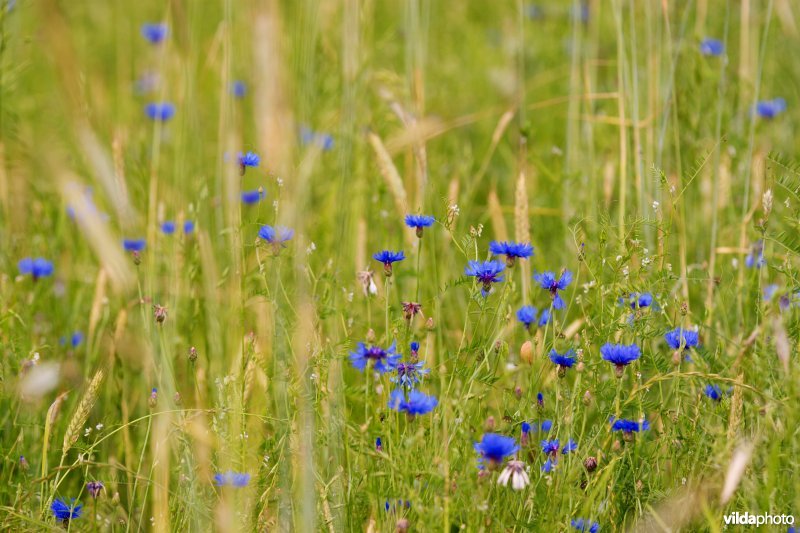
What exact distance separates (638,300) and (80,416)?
94cm

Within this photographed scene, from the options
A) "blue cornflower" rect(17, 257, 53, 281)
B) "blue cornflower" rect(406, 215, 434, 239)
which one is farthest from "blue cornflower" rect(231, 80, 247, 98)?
"blue cornflower" rect(406, 215, 434, 239)

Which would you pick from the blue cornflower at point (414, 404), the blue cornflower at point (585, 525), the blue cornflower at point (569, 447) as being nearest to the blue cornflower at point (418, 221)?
the blue cornflower at point (414, 404)

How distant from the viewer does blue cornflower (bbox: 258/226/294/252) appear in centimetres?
129

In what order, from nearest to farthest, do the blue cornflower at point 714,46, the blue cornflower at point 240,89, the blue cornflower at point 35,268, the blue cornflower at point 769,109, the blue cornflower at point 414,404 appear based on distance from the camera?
1. the blue cornflower at point 414,404
2. the blue cornflower at point 35,268
3. the blue cornflower at point 769,109
4. the blue cornflower at point 714,46
5. the blue cornflower at point 240,89

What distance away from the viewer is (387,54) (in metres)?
3.68

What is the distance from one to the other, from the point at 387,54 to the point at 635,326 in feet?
7.86

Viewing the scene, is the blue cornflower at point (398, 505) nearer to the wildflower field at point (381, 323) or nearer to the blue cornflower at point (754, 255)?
the wildflower field at point (381, 323)

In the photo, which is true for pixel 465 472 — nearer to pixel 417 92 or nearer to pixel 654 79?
pixel 417 92

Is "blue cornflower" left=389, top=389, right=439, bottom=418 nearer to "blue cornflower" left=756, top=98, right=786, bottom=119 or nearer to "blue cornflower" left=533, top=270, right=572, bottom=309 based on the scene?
"blue cornflower" left=533, top=270, right=572, bottom=309

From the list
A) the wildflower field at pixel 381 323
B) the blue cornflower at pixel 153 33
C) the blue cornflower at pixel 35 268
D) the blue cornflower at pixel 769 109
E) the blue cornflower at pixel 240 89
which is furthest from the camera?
the blue cornflower at pixel 153 33

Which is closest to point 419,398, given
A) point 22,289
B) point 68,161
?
point 22,289

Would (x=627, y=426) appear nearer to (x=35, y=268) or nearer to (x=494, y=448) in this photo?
(x=494, y=448)

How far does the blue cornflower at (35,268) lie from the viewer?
7.25 feet

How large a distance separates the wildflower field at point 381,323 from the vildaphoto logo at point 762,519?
12mm
